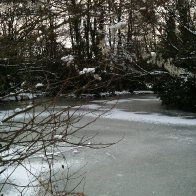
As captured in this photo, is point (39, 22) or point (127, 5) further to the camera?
point (127, 5)

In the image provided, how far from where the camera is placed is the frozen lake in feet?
22.5

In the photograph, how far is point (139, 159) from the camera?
873cm

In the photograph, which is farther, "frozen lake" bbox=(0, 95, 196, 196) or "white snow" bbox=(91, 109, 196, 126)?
"white snow" bbox=(91, 109, 196, 126)

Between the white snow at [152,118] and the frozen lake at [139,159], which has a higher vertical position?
the white snow at [152,118]

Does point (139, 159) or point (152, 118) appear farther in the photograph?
point (152, 118)

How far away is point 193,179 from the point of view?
7.30 metres

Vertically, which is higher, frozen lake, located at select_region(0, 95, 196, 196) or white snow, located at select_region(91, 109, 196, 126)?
white snow, located at select_region(91, 109, 196, 126)

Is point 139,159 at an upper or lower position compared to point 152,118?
lower

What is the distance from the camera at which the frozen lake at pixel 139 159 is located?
22.5 ft

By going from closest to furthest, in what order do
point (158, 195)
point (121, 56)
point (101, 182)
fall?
point (158, 195) < point (101, 182) < point (121, 56)

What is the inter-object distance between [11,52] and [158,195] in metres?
4.18

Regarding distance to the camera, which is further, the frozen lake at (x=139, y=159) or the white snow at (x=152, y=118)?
the white snow at (x=152, y=118)

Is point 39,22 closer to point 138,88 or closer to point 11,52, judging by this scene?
point 11,52

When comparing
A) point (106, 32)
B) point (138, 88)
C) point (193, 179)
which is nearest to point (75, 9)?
point (193, 179)
